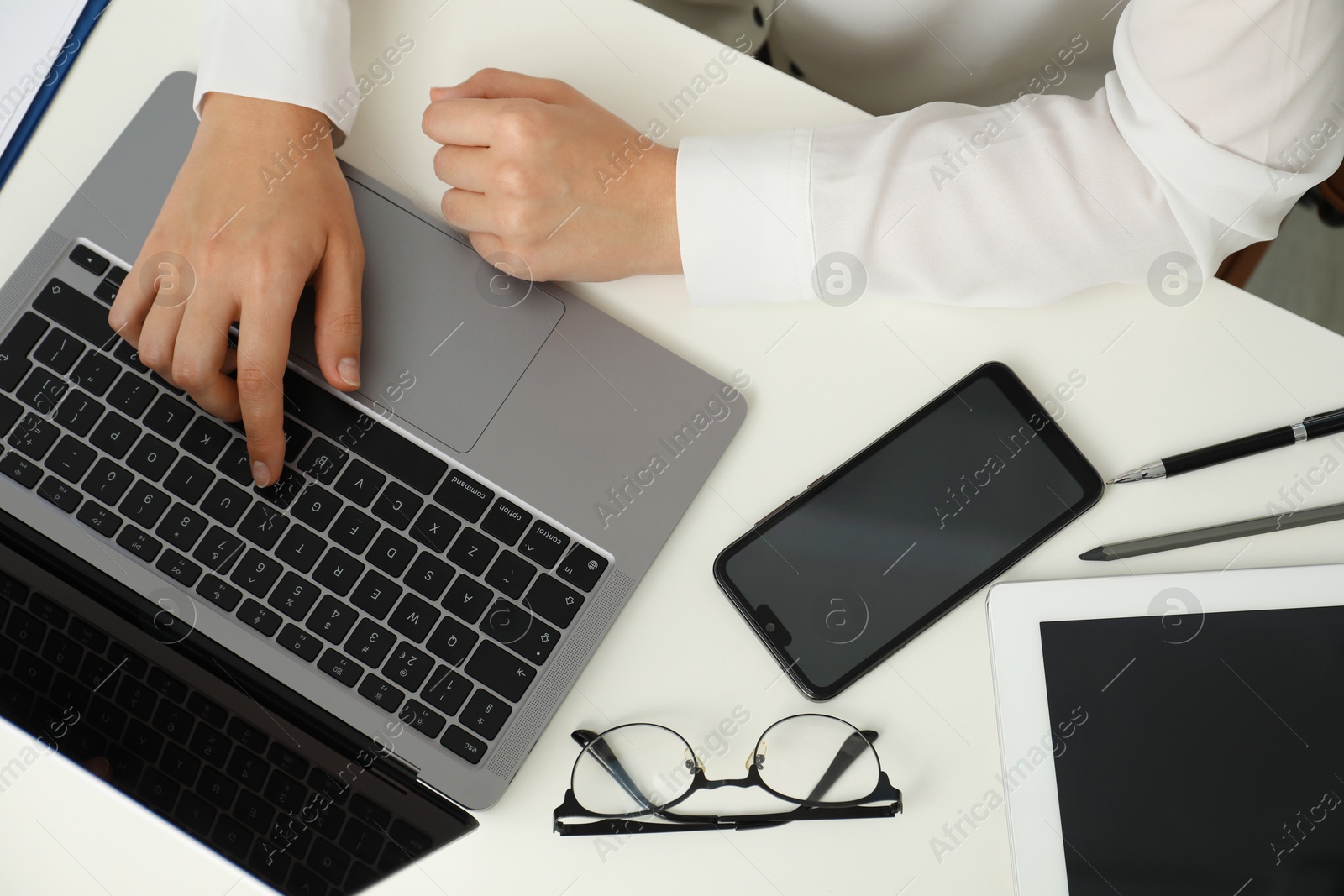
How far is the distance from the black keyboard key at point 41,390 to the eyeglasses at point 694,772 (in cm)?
40

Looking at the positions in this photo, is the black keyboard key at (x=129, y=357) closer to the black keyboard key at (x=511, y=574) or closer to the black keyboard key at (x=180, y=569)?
the black keyboard key at (x=180, y=569)

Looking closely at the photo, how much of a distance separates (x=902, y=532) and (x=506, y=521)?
26 cm

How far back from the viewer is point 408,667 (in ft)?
1.73

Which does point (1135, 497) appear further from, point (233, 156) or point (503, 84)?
point (233, 156)

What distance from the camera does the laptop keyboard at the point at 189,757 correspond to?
0.52 metres

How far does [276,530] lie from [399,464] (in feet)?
0.29

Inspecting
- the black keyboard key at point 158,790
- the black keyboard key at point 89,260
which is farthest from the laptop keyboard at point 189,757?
the black keyboard key at point 89,260

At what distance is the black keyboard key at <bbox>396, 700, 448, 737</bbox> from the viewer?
1.71 feet

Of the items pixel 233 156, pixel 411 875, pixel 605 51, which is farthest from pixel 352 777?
pixel 605 51

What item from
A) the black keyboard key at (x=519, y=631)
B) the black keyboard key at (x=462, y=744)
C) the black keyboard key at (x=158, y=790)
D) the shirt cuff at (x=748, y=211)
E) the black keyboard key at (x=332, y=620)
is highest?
the shirt cuff at (x=748, y=211)

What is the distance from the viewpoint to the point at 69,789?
0.53 m

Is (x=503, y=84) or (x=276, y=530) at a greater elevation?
(x=503, y=84)

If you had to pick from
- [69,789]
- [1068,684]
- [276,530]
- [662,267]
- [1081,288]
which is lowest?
[69,789]

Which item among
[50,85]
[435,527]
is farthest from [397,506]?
[50,85]
